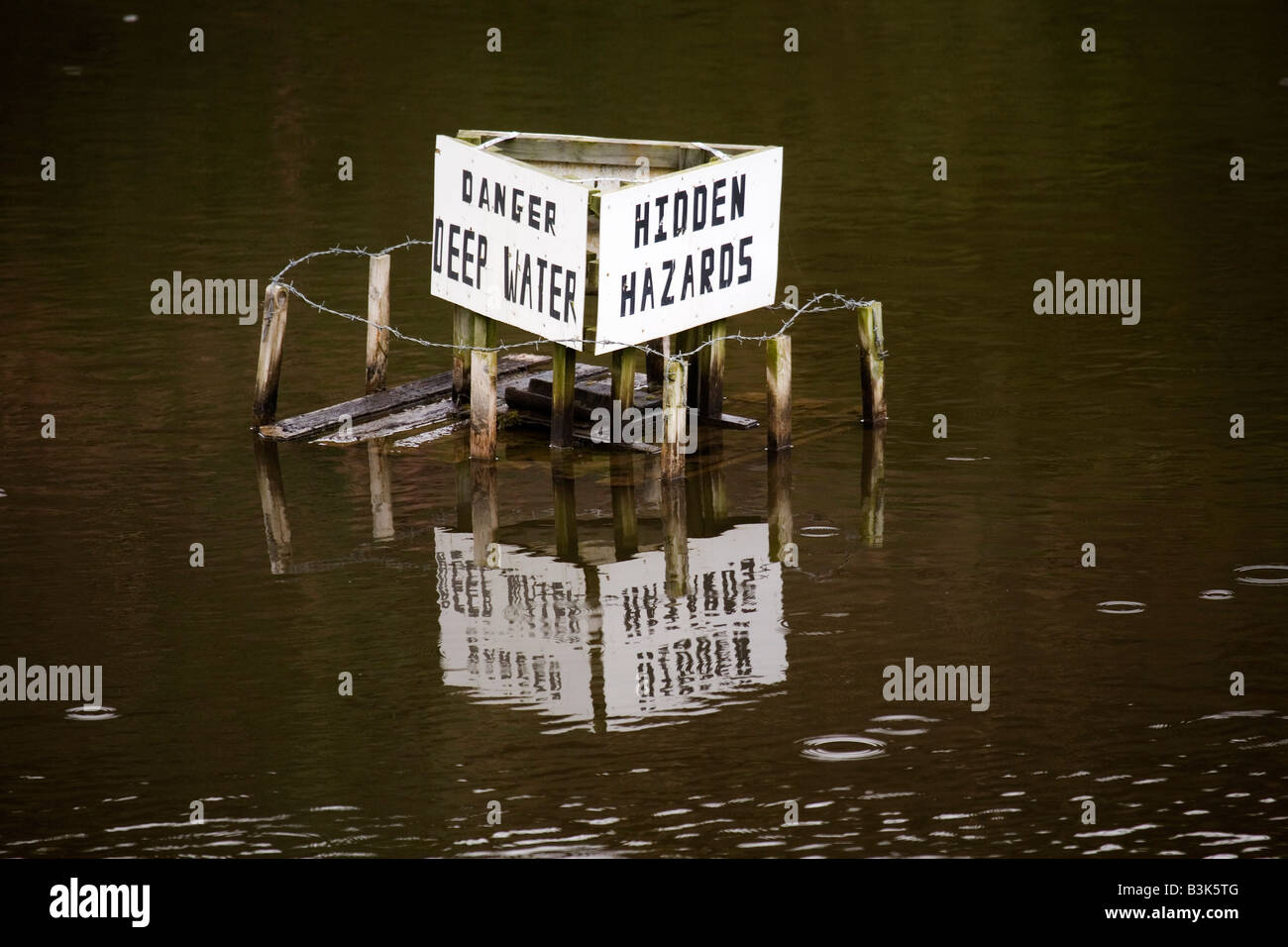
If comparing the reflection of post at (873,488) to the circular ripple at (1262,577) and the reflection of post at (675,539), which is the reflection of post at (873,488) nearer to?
the reflection of post at (675,539)

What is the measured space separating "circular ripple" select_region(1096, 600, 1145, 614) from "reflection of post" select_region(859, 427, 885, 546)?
174 cm

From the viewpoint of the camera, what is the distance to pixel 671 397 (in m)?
14.9

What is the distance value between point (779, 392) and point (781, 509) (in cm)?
113

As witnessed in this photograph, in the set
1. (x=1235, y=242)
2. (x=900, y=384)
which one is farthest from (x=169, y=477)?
(x=1235, y=242)

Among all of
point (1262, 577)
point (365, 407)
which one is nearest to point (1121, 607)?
point (1262, 577)

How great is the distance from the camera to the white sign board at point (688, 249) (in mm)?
14750

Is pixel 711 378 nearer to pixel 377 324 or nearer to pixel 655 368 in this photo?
pixel 655 368

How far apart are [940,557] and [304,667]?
14.0 ft

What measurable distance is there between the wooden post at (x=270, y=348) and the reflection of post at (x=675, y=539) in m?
3.41

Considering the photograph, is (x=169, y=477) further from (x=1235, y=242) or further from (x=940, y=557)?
(x=1235, y=242)

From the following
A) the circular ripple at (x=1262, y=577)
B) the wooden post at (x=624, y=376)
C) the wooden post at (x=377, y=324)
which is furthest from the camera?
the wooden post at (x=377, y=324)

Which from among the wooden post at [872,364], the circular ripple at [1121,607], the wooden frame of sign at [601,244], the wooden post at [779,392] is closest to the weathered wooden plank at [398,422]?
the wooden frame of sign at [601,244]

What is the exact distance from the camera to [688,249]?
1517 centimetres
